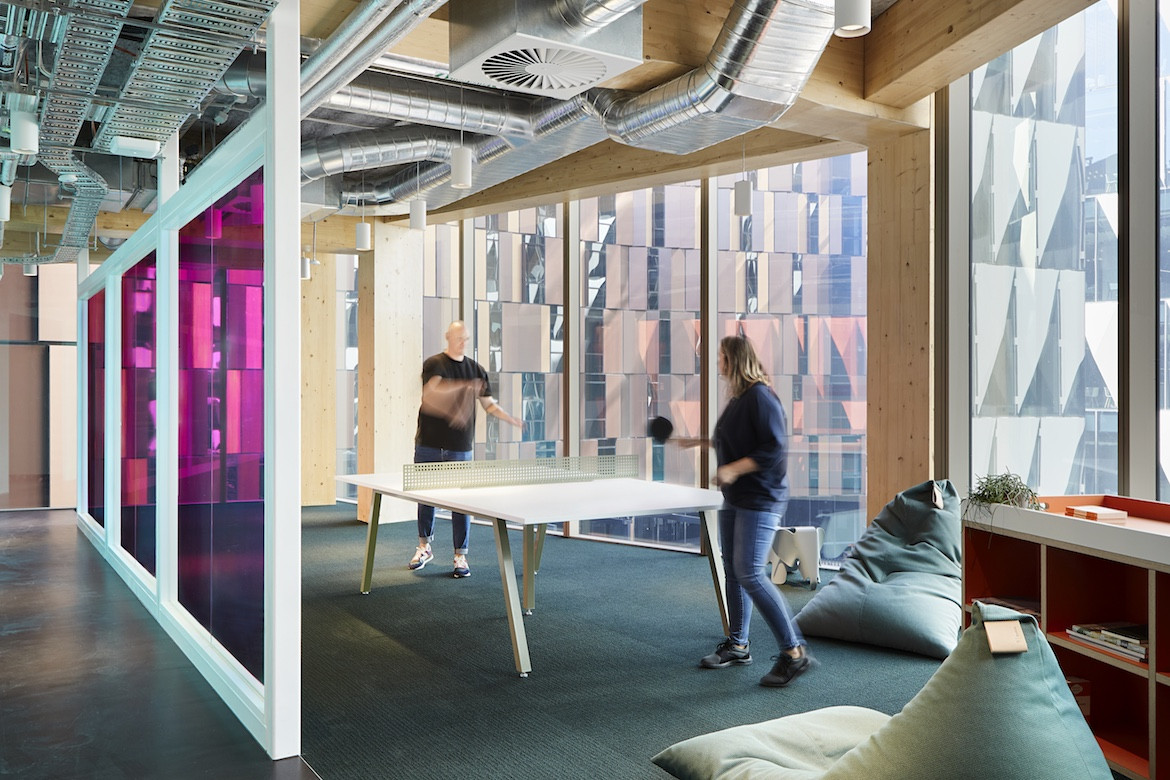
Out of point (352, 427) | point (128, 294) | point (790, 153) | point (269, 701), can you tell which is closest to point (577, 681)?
point (269, 701)

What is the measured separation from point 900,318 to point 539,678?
10.7 ft

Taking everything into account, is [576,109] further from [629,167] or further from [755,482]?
[755,482]

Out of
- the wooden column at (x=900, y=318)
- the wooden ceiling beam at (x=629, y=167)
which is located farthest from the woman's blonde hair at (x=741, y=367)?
the wooden ceiling beam at (x=629, y=167)

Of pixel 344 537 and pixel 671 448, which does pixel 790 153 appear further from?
pixel 344 537

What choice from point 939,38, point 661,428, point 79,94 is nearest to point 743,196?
point 939,38

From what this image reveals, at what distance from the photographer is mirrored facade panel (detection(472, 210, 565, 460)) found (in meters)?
9.00

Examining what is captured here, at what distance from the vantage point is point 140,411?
6.08m

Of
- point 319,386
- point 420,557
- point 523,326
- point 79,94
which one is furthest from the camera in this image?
point 319,386

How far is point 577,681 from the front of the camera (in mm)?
4336

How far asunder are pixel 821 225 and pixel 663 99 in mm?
2720

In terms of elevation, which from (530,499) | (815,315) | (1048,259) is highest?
(1048,259)

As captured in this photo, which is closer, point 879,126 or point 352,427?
point 879,126

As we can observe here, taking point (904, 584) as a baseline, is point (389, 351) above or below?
above

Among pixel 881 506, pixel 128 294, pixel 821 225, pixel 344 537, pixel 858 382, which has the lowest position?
pixel 344 537
